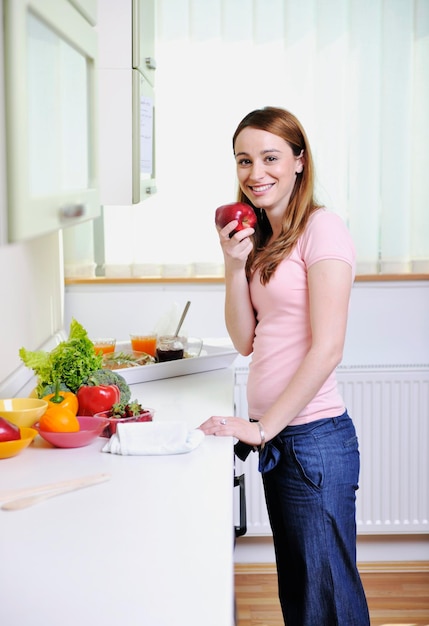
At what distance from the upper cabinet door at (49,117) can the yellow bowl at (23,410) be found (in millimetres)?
436

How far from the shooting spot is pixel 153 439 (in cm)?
172

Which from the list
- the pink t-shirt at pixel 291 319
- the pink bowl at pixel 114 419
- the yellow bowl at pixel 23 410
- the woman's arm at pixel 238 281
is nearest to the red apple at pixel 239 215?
the woman's arm at pixel 238 281

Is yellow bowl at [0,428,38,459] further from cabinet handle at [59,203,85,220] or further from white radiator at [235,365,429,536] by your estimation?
white radiator at [235,365,429,536]

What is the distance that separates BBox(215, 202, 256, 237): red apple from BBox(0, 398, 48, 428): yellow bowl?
59cm

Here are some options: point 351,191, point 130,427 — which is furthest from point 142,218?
point 130,427

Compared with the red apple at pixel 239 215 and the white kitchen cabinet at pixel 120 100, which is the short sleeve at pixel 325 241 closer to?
the red apple at pixel 239 215

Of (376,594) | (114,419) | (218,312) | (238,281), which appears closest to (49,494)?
(114,419)

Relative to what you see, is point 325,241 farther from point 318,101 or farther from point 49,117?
point 318,101

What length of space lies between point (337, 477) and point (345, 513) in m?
0.09

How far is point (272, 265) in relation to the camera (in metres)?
1.91

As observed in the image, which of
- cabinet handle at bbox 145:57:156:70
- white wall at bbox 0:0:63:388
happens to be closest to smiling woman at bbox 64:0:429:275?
white wall at bbox 0:0:63:388

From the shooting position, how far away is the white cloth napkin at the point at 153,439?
5.58 feet

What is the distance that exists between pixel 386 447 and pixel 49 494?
6.29 ft

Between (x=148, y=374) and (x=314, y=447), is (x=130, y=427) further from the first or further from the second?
(x=148, y=374)
